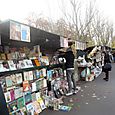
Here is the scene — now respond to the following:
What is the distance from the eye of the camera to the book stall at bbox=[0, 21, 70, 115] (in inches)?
134

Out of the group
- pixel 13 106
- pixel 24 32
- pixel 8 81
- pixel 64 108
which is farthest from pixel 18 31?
pixel 64 108

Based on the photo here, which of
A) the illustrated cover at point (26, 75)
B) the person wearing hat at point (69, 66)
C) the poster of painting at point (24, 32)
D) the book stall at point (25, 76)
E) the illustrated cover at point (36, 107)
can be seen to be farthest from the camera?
the person wearing hat at point (69, 66)

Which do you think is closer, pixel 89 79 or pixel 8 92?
pixel 8 92

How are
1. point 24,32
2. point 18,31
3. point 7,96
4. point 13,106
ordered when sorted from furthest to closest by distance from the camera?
point 13,106, point 7,96, point 24,32, point 18,31

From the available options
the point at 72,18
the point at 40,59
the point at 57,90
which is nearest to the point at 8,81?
the point at 40,59

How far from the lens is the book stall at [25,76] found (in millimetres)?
3398

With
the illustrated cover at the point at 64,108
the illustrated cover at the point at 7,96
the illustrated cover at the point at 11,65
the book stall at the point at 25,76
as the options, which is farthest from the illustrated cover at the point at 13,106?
the illustrated cover at the point at 64,108

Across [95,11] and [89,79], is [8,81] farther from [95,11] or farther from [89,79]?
[95,11]

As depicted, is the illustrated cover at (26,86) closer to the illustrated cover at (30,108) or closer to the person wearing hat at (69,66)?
the illustrated cover at (30,108)

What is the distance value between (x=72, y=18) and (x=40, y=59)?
10823 millimetres

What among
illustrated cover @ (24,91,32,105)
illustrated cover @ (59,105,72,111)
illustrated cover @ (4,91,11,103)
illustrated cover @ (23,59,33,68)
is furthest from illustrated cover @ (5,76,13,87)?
illustrated cover @ (59,105,72,111)

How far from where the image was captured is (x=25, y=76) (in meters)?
4.03

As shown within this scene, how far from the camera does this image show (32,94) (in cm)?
425

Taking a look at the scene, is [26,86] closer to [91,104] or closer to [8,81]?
[8,81]
